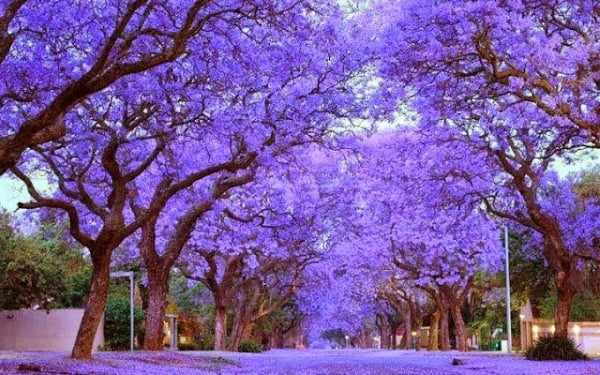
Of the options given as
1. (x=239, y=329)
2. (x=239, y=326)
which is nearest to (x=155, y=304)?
(x=239, y=329)

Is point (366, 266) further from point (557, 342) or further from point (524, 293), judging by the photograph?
point (557, 342)

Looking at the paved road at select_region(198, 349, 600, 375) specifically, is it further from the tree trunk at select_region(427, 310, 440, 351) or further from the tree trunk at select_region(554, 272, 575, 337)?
the tree trunk at select_region(427, 310, 440, 351)

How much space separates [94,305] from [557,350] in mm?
13160

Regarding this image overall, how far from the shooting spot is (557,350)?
24.8 m

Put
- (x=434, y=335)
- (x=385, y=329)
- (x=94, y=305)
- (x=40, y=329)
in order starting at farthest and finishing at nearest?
1. (x=385, y=329)
2. (x=434, y=335)
3. (x=40, y=329)
4. (x=94, y=305)

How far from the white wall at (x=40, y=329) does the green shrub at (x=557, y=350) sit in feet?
68.3

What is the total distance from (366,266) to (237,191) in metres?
13.7

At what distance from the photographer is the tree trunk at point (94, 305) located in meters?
19.3

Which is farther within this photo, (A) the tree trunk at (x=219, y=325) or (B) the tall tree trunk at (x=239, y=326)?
(B) the tall tree trunk at (x=239, y=326)

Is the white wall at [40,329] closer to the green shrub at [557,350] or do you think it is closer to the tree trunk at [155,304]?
the tree trunk at [155,304]

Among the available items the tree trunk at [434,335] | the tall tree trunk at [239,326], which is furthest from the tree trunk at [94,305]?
the tree trunk at [434,335]

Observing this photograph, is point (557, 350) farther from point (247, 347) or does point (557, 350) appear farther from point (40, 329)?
point (40, 329)

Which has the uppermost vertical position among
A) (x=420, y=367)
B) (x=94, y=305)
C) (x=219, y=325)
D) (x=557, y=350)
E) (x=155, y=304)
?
(x=155, y=304)

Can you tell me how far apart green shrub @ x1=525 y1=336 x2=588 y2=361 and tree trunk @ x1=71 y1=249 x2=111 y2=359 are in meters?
12.8
